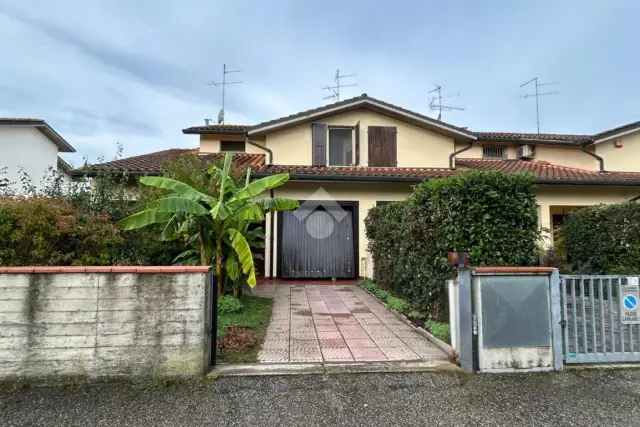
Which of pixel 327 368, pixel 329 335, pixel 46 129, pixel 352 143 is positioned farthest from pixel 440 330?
pixel 46 129

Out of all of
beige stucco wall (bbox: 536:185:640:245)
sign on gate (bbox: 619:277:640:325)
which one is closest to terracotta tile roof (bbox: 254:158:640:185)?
beige stucco wall (bbox: 536:185:640:245)

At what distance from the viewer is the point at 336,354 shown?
4.60m

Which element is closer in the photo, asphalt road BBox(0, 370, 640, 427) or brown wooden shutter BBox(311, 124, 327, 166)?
asphalt road BBox(0, 370, 640, 427)

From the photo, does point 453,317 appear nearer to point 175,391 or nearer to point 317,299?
point 175,391

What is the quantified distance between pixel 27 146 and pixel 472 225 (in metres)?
20.7

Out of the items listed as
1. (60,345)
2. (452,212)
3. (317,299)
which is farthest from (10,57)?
(452,212)

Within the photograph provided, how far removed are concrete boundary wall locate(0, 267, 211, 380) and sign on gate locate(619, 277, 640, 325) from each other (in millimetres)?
5421

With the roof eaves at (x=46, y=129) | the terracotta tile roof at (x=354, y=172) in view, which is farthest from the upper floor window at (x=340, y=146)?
the roof eaves at (x=46, y=129)

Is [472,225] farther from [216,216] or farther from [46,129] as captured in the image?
[46,129]

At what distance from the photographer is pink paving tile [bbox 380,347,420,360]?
4502mm

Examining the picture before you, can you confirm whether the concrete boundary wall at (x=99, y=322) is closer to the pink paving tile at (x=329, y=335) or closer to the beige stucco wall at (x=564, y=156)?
the pink paving tile at (x=329, y=335)

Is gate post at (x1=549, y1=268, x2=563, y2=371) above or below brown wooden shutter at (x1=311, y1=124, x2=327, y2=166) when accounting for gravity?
below

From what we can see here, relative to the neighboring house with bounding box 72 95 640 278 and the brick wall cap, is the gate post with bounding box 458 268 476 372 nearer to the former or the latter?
the brick wall cap

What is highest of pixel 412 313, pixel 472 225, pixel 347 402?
pixel 472 225
